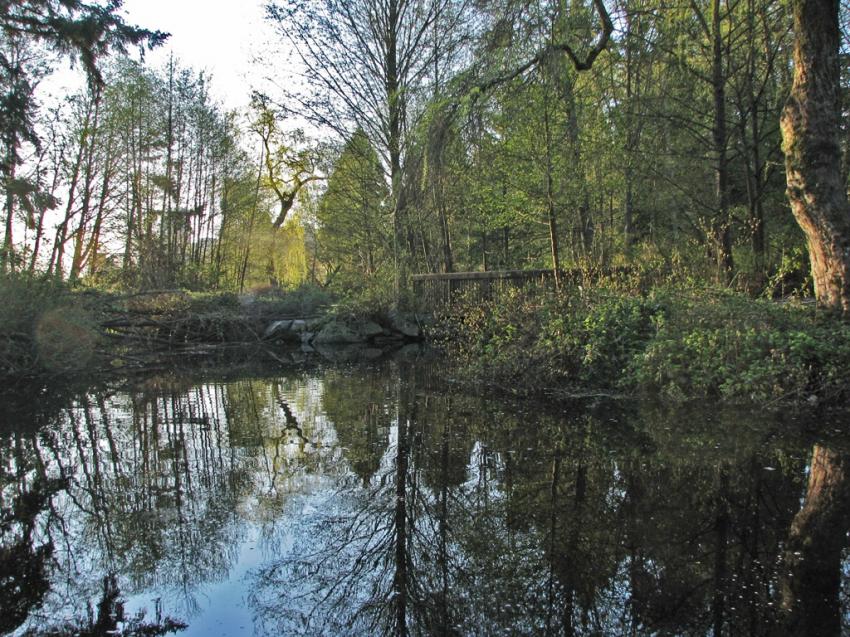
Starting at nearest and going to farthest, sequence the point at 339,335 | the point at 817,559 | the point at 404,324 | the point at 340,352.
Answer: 1. the point at 817,559
2. the point at 340,352
3. the point at 339,335
4. the point at 404,324

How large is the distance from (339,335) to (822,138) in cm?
1282

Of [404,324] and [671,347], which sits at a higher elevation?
[404,324]

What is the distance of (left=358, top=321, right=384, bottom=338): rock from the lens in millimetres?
16797

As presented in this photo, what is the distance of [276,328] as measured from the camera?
17.9 meters

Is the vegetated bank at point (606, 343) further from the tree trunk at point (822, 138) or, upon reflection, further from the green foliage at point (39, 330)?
the tree trunk at point (822, 138)

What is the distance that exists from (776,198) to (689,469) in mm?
12313

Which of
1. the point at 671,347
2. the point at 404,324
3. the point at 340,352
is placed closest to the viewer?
the point at 671,347

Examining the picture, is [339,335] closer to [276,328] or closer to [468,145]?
[276,328]

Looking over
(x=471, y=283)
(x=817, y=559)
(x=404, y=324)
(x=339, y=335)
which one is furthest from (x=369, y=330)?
(x=817, y=559)

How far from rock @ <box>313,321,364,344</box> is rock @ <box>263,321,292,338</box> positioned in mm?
1673

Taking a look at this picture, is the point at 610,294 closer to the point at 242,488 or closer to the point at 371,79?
the point at 242,488

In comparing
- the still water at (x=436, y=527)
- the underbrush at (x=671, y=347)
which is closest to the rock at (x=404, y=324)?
the underbrush at (x=671, y=347)

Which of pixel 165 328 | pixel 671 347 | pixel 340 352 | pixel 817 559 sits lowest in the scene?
pixel 817 559

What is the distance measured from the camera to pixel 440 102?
7.27 meters
